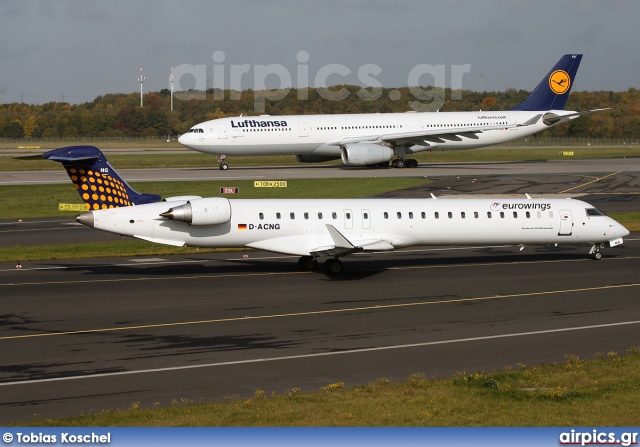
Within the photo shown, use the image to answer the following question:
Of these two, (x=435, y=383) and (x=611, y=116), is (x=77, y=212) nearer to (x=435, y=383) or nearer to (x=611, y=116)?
(x=435, y=383)

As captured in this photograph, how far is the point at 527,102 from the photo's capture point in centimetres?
7425

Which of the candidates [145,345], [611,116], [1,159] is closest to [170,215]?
[145,345]

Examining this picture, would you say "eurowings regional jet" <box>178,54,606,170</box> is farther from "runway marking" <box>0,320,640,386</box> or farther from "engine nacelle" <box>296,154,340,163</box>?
"runway marking" <box>0,320,640,386</box>

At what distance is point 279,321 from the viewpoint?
75.7ft

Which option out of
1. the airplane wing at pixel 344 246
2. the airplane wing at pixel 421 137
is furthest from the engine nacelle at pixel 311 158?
the airplane wing at pixel 344 246

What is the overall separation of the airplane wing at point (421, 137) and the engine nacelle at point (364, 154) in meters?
0.99

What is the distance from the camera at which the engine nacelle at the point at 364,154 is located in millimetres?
66625

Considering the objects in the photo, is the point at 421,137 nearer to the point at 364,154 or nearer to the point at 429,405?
the point at 364,154

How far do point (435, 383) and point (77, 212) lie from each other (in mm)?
36408

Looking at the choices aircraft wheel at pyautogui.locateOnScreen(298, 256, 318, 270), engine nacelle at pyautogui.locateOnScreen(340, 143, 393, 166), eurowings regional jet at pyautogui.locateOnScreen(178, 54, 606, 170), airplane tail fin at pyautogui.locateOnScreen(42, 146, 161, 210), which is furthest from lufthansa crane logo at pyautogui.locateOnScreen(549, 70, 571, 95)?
airplane tail fin at pyautogui.locateOnScreen(42, 146, 161, 210)

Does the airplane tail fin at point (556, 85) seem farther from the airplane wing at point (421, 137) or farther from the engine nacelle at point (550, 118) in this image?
the airplane wing at point (421, 137)

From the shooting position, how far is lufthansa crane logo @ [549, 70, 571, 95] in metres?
72.7

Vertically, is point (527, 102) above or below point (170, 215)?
above

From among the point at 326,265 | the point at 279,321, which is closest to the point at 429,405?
the point at 279,321
